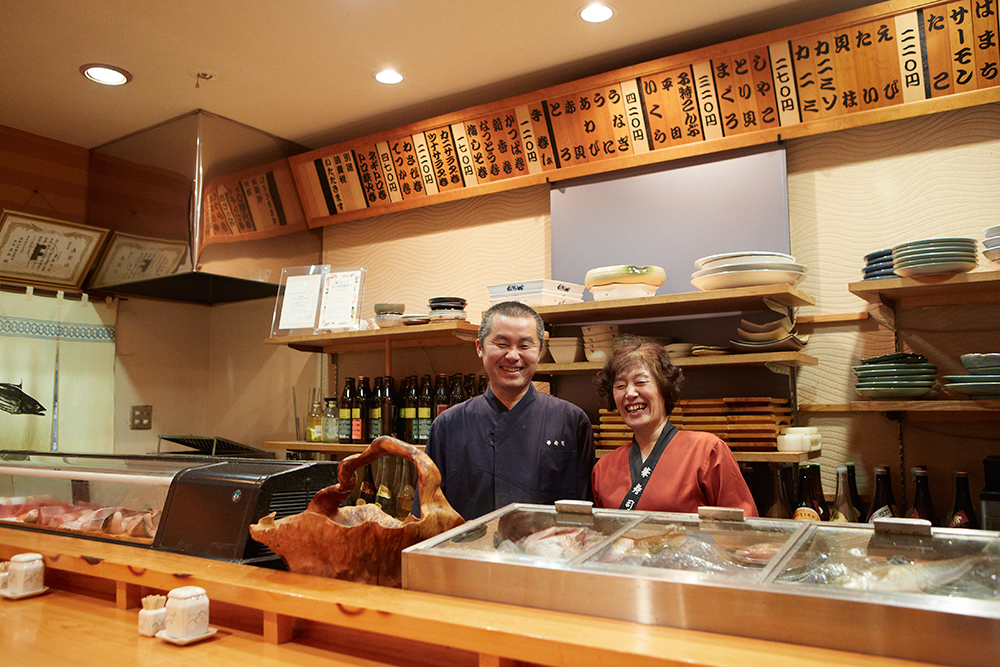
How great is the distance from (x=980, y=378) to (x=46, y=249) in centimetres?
465

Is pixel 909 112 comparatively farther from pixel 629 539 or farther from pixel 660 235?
pixel 629 539

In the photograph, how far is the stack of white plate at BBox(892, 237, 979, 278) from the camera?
234 centimetres

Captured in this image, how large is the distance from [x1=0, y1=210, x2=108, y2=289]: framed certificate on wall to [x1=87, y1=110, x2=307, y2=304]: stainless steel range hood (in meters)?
0.13

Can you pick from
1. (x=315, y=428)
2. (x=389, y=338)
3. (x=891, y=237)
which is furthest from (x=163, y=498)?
(x=891, y=237)

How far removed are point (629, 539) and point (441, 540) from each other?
0.34 metres

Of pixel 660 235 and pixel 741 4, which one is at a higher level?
pixel 741 4

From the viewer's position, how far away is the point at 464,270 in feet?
13.0

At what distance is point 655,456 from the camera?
2256mm

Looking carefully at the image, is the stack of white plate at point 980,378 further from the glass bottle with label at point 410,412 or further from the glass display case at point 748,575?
the glass bottle with label at point 410,412

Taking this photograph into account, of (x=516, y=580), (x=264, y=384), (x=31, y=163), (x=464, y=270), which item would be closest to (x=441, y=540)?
(x=516, y=580)

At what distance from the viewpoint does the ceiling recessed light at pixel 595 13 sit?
2849mm

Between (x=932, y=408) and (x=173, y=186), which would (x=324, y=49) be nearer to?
(x=173, y=186)

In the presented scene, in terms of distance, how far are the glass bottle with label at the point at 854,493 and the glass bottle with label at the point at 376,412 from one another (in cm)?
220

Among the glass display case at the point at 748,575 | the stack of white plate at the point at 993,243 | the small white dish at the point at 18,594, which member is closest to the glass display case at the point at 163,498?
the small white dish at the point at 18,594
